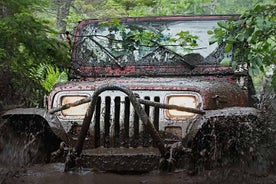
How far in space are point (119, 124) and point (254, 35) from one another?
138 cm

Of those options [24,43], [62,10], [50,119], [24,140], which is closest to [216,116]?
[50,119]

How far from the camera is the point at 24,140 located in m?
4.32

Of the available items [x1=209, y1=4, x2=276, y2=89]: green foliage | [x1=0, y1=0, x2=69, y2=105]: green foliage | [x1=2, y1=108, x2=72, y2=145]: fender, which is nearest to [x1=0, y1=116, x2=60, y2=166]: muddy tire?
[x1=2, y1=108, x2=72, y2=145]: fender

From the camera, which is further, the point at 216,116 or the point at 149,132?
the point at 216,116

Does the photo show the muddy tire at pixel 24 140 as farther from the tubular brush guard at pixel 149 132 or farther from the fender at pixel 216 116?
the fender at pixel 216 116

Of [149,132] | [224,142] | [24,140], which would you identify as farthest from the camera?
[24,140]

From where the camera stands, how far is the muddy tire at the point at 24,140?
13.9ft

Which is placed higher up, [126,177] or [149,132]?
[149,132]

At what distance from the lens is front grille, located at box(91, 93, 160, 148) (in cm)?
384

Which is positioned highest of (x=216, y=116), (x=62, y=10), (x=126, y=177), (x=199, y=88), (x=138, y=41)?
(x=62, y=10)

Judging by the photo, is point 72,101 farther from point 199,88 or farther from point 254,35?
point 254,35

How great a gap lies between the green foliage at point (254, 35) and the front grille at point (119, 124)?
937 millimetres

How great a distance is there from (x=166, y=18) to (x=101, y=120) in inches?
84.0

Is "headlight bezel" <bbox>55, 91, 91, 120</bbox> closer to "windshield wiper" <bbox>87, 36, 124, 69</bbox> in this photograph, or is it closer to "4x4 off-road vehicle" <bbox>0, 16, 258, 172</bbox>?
"4x4 off-road vehicle" <bbox>0, 16, 258, 172</bbox>
